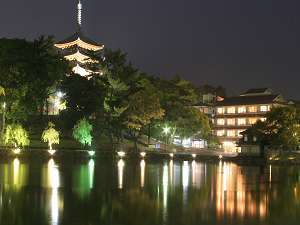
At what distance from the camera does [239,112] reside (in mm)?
101500

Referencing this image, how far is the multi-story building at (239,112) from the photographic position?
97.6 meters

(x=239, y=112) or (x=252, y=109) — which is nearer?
(x=252, y=109)

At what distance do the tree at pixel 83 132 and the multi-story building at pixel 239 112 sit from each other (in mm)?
42342

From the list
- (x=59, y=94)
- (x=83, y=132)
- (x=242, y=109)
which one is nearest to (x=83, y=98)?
(x=83, y=132)

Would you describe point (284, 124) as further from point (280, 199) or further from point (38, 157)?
point (280, 199)

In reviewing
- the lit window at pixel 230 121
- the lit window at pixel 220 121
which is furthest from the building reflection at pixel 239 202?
the lit window at pixel 220 121

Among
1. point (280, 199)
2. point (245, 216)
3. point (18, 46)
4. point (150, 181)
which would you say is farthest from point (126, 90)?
point (245, 216)

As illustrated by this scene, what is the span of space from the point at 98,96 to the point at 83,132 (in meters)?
5.50

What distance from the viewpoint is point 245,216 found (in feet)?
58.7

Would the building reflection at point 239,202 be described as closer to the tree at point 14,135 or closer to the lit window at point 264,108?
the tree at point 14,135

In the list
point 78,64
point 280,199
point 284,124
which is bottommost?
point 280,199

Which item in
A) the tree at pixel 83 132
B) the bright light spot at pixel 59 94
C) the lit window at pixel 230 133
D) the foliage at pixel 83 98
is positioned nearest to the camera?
the tree at pixel 83 132

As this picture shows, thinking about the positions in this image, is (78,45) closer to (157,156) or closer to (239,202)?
(157,156)

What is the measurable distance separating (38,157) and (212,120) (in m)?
61.7
